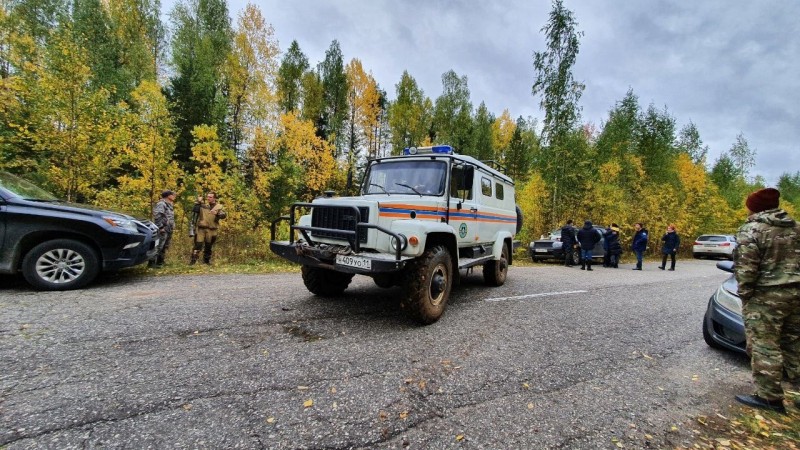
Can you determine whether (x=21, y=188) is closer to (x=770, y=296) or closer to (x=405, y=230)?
(x=405, y=230)

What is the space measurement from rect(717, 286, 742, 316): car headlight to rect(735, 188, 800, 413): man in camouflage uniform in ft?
2.16

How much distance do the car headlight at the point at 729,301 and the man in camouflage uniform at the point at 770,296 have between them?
66cm

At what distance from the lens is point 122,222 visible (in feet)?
18.1

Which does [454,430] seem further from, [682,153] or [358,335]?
[682,153]

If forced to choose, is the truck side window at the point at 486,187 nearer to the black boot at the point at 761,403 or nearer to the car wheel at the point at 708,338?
the car wheel at the point at 708,338

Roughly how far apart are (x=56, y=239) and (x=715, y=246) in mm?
29747

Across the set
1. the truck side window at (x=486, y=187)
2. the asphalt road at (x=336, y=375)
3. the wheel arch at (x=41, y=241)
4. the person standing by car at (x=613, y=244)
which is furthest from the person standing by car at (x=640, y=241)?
the wheel arch at (x=41, y=241)

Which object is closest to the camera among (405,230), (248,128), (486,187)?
(405,230)

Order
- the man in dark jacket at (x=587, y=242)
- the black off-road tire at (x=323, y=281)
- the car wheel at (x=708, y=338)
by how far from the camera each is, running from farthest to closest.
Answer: the man in dark jacket at (x=587, y=242), the black off-road tire at (x=323, y=281), the car wheel at (x=708, y=338)

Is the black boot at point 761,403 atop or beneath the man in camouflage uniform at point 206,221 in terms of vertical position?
beneath

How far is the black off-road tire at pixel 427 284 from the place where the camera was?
4012 mm

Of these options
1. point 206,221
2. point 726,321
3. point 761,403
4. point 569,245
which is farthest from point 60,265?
point 569,245

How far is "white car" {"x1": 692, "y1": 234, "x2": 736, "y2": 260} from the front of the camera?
2075 cm

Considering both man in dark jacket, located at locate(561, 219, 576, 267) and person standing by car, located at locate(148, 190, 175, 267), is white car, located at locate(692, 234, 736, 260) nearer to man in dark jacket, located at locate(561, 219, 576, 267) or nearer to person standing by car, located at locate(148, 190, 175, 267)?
man in dark jacket, located at locate(561, 219, 576, 267)
